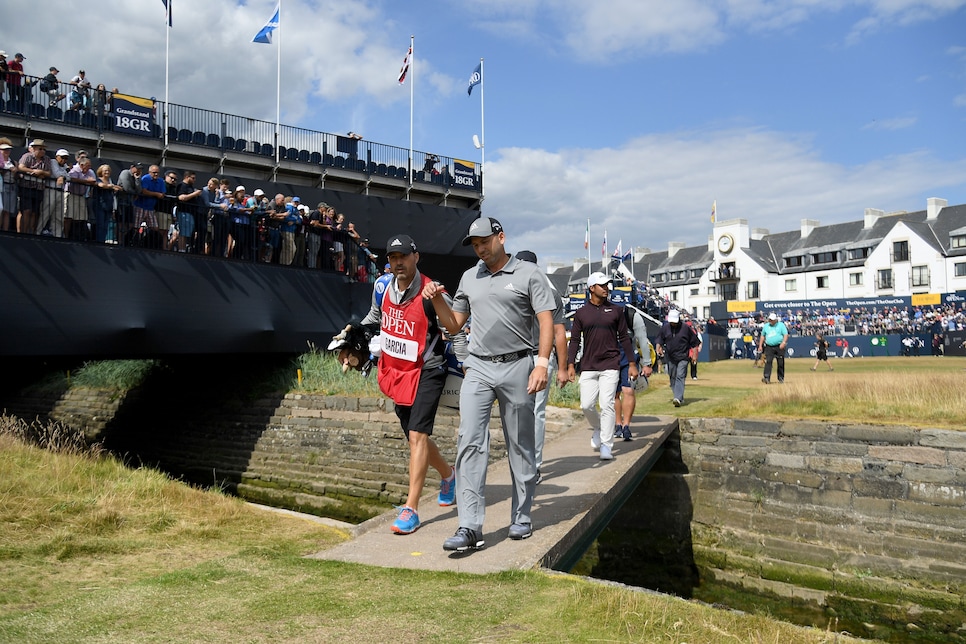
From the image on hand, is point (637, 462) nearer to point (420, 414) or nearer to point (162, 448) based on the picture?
point (420, 414)

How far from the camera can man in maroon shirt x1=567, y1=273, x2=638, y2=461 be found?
8570 millimetres

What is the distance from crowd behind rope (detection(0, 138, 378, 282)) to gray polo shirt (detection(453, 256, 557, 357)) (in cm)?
938

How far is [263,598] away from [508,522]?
219 centimetres

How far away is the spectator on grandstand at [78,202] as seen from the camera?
11.9 metres

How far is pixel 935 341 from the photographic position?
36.3 metres

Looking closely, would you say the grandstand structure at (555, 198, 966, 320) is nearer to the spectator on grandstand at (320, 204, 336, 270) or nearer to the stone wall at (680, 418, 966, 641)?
the spectator on grandstand at (320, 204, 336, 270)

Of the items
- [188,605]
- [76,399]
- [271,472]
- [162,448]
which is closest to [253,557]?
[188,605]

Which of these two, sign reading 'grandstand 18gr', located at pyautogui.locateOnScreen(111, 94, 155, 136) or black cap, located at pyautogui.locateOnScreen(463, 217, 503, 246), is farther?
sign reading 'grandstand 18gr', located at pyautogui.locateOnScreen(111, 94, 155, 136)

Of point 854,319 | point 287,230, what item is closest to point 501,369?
point 287,230

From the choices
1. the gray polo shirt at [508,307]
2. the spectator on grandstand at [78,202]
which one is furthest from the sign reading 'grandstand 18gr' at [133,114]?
the gray polo shirt at [508,307]

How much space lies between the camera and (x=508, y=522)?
18.7 feet

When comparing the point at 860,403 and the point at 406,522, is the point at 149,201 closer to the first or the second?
the point at 406,522

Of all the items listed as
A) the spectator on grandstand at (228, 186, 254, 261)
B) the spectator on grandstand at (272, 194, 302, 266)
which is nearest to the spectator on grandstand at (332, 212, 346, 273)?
the spectator on grandstand at (272, 194, 302, 266)

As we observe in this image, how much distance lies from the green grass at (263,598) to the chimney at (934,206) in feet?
233
